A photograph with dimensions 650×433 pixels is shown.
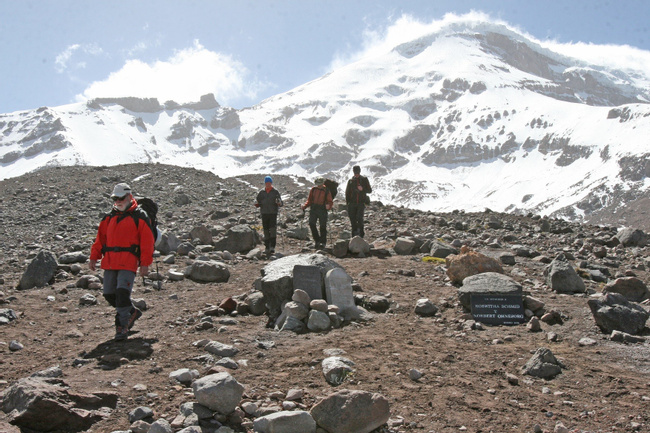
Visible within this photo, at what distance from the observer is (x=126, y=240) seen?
6875mm

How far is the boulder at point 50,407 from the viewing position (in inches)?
162

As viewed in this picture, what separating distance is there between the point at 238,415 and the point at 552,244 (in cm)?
1297

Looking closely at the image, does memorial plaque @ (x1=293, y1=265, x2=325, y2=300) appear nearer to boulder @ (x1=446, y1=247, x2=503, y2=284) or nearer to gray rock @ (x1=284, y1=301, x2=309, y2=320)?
gray rock @ (x1=284, y1=301, x2=309, y2=320)

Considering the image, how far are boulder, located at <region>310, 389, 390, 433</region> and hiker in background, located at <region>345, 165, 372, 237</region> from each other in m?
9.78

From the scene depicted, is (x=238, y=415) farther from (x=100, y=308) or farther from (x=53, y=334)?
(x=100, y=308)

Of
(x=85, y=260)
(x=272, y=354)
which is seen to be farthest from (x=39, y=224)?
(x=272, y=354)

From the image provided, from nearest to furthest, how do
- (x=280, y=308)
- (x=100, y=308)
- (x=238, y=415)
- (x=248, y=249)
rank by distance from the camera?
(x=238, y=415), (x=280, y=308), (x=100, y=308), (x=248, y=249)

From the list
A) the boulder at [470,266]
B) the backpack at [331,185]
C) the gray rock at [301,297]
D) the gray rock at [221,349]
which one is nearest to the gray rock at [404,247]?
the backpack at [331,185]

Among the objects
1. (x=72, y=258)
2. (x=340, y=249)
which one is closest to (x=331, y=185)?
(x=340, y=249)

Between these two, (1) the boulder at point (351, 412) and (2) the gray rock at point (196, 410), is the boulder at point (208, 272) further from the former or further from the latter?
(1) the boulder at point (351, 412)

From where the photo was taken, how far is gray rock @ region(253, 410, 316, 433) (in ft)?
13.7

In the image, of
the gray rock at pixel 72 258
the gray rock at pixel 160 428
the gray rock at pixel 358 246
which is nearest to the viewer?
the gray rock at pixel 160 428

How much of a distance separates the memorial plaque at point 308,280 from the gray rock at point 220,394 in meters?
3.19

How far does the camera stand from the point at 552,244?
1508 centimetres
